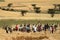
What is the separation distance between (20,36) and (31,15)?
1.23m

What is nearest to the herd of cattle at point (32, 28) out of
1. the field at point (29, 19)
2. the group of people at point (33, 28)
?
the group of people at point (33, 28)

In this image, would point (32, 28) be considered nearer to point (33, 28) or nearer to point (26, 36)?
point (33, 28)

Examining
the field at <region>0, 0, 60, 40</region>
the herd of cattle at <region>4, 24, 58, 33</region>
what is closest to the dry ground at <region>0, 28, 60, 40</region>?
the field at <region>0, 0, 60, 40</region>

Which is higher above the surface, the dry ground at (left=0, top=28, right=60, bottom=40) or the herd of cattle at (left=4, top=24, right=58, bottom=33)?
the herd of cattle at (left=4, top=24, right=58, bottom=33)

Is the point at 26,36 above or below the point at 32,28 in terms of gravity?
below

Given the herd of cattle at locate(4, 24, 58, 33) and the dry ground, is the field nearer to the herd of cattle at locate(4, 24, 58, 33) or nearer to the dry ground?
the dry ground

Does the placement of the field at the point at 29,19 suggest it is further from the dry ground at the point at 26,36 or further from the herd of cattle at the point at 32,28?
the herd of cattle at the point at 32,28

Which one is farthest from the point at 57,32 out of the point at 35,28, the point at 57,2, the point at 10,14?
the point at 10,14

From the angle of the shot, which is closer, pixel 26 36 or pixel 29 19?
pixel 26 36

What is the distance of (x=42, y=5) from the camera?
30.8 ft

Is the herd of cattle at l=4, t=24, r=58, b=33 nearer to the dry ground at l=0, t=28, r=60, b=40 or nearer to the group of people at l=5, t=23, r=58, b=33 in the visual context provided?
the group of people at l=5, t=23, r=58, b=33

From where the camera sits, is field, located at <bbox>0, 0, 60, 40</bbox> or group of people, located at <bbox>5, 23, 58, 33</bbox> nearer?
field, located at <bbox>0, 0, 60, 40</bbox>

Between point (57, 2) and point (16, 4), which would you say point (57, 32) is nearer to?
point (57, 2)

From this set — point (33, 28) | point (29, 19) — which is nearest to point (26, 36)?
point (33, 28)
